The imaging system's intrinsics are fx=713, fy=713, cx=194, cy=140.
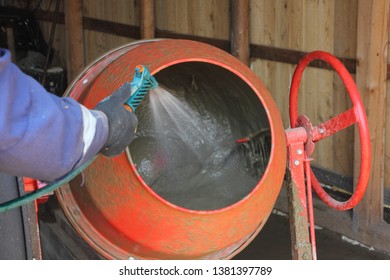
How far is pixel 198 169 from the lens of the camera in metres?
3.08

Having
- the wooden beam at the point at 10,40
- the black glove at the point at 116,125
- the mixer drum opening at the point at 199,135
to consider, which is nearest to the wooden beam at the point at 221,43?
the wooden beam at the point at 10,40

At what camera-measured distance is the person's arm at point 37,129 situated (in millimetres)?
1554

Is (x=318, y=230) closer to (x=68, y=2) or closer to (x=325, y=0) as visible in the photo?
(x=325, y=0)

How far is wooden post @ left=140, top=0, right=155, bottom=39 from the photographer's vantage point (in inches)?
223

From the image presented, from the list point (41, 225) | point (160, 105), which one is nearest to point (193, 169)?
point (160, 105)

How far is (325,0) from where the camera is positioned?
4453 mm

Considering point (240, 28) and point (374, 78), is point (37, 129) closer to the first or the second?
point (374, 78)

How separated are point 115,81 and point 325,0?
234 cm

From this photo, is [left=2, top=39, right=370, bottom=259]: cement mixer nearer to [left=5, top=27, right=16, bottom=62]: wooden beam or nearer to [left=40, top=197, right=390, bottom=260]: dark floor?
[left=40, top=197, right=390, bottom=260]: dark floor

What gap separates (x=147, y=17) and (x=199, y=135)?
272 cm

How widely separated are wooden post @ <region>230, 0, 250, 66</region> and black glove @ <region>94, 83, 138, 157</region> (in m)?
3.04

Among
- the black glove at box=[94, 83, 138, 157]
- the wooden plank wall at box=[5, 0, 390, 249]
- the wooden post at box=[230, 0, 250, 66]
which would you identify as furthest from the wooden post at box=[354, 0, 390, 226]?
the black glove at box=[94, 83, 138, 157]

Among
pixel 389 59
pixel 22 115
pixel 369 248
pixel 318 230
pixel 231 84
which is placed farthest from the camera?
pixel 318 230

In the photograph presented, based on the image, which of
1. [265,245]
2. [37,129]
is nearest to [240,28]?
[265,245]
